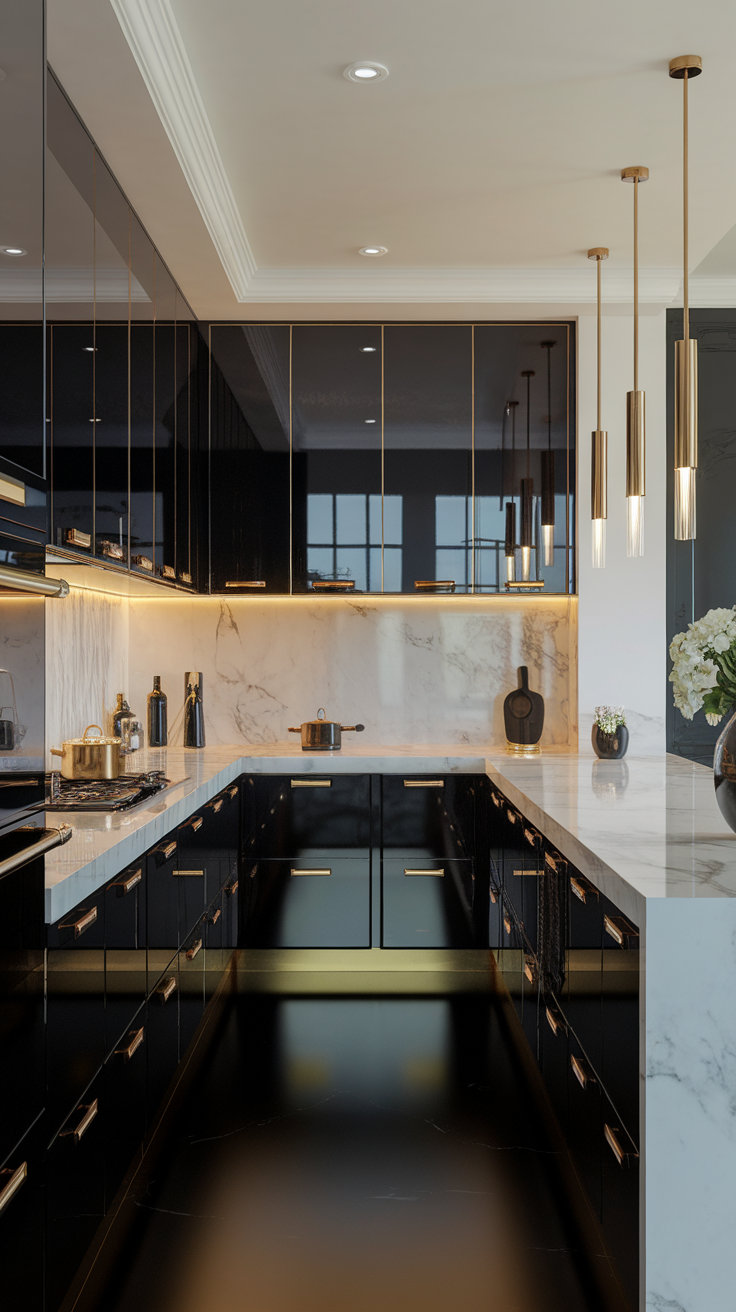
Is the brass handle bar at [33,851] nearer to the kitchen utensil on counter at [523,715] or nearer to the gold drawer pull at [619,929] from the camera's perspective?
the gold drawer pull at [619,929]

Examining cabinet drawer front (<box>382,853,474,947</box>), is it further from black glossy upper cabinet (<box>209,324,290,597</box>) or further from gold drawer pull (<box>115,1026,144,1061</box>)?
gold drawer pull (<box>115,1026,144,1061</box>)

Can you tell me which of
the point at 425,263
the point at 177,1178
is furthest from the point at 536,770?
the point at 425,263

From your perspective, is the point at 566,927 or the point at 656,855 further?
the point at 566,927

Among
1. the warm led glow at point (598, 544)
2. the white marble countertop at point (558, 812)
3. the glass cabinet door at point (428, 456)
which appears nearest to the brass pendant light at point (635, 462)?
the warm led glow at point (598, 544)

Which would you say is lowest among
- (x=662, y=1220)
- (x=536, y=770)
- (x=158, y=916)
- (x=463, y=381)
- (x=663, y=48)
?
(x=662, y=1220)

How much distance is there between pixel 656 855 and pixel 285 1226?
4.11 feet

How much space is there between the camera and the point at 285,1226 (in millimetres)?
2277

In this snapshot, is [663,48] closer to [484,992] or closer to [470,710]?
[470,710]

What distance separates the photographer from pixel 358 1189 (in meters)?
2.43

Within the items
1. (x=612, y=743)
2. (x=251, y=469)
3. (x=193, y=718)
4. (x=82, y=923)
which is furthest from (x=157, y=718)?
(x=82, y=923)

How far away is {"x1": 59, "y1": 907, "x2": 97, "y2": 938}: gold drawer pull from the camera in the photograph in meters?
1.79

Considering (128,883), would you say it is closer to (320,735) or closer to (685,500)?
(685,500)

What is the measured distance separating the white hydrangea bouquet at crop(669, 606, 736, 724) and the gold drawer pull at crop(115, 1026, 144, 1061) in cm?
141

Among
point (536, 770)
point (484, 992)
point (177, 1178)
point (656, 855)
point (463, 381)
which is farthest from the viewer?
point (463, 381)
